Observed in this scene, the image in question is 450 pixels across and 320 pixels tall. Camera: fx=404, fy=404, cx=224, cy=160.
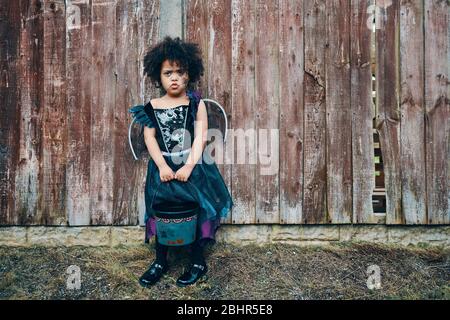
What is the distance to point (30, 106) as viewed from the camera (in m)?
2.82

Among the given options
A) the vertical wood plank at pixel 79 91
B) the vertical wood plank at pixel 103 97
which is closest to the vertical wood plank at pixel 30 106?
the vertical wood plank at pixel 79 91

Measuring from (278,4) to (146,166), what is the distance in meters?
1.43

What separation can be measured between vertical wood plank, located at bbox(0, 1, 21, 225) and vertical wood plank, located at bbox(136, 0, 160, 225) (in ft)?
2.72

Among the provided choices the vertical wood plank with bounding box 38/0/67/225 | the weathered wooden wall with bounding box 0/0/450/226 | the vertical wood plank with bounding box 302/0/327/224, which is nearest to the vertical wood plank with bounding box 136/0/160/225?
the weathered wooden wall with bounding box 0/0/450/226

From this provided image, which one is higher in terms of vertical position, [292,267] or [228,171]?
[228,171]

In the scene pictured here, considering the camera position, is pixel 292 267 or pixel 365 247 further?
pixel 365 247

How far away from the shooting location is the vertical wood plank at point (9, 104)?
9.27 feet

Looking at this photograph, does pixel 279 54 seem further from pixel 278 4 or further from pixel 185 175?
pixel 185 175

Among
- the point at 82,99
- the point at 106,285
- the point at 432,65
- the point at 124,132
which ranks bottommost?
the point at 106,285

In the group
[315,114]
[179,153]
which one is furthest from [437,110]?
[179,153]

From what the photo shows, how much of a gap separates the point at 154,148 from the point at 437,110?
191 centimetres

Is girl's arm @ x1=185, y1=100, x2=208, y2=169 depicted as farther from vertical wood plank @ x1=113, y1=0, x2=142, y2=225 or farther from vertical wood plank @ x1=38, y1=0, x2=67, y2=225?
vertical wood plank @ x1=38, y1=0, x2=67, y2=225

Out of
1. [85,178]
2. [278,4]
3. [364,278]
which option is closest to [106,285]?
[85,178]

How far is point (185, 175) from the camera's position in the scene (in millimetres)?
2350
